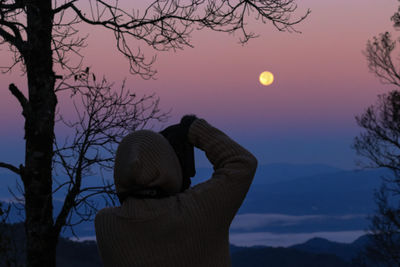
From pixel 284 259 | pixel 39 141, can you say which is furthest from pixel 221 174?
pixel 284 259

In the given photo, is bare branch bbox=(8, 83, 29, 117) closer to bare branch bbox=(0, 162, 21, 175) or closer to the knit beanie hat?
bare branch bbox=(0, 162, 21, 175)

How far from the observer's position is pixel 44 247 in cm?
664

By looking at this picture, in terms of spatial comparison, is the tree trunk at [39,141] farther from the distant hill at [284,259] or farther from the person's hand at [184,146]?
the distant hill at [284,259]

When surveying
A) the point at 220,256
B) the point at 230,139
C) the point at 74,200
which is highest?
the point at 74,200

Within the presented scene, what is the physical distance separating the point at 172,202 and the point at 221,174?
0.19m

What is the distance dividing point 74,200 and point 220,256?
5.55 m

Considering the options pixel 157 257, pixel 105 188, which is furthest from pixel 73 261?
pixel 157 257

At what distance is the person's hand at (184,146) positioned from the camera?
73.7 inches

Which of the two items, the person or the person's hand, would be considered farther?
the person's hand

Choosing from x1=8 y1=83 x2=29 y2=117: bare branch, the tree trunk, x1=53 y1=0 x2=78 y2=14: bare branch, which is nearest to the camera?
the tree trunk

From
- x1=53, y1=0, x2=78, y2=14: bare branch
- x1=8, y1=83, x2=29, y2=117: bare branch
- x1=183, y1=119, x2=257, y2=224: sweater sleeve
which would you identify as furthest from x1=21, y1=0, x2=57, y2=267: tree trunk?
x1=183, y1=119, x2=257, y2=224: sweater sleeve

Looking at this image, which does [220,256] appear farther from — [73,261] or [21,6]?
[73,261]

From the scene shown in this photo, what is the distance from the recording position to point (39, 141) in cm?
667

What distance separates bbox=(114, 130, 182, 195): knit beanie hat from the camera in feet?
5.77
